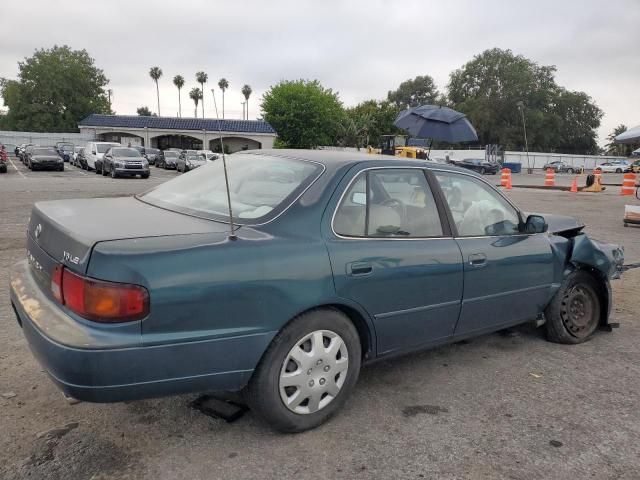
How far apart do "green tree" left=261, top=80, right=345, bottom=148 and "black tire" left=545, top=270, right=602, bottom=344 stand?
51.4m

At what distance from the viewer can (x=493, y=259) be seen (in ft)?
12.1

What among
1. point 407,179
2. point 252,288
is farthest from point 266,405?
point 407,179

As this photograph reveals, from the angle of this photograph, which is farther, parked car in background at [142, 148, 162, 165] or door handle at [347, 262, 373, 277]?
parked car in background at [142, 148, 162, 165]

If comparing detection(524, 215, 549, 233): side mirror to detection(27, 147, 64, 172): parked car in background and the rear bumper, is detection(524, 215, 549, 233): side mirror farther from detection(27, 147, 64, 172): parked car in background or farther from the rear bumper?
detection(27, 147, 64, 172): parked car in background

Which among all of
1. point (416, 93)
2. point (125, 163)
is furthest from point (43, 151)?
point (416, 93)

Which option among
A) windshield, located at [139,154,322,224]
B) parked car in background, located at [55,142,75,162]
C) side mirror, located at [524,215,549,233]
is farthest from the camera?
parked car in background, located at [55,142,75,162]

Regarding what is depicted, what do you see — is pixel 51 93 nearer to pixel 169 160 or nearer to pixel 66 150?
pixel 66 150

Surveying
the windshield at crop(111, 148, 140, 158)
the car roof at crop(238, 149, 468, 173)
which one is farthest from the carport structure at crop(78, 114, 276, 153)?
the car roof at crop(238, 149, 468, 173)

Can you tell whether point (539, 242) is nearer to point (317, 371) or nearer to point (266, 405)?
point (317, 371)

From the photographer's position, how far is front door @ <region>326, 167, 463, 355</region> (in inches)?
118

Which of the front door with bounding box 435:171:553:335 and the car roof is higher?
the car roof

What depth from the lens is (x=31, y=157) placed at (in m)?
29.8

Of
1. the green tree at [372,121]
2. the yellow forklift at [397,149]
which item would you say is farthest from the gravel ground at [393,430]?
the green tree at [372,121]

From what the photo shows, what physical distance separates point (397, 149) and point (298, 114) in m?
24.5
